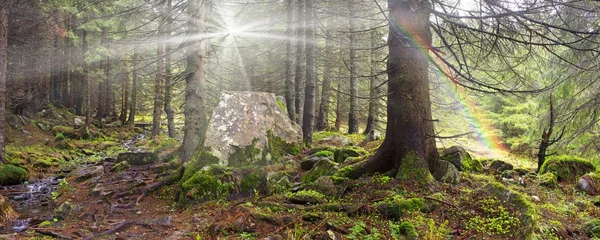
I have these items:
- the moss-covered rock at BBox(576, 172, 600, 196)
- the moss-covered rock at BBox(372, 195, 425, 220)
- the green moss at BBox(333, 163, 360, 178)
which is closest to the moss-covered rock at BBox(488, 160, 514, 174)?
the moss-covered rock at BBox(576, 172, 600, 196)

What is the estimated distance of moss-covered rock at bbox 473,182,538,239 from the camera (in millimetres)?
4102

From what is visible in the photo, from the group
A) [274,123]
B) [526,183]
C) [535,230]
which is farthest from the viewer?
[274,123]

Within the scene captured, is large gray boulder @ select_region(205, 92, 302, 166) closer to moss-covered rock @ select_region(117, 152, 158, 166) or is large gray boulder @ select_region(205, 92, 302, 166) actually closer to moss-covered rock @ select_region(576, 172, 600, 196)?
moss-covered rock @ select_region(117, 152, 158, 166)

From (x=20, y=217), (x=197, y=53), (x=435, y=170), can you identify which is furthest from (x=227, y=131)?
(x=435, y=170)

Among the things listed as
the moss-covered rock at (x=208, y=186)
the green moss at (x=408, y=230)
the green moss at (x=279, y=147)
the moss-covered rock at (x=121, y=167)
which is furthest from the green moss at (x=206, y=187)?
the moss-covered rock at (x=121, y=167)

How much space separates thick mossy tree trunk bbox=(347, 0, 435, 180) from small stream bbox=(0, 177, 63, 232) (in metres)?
5.87

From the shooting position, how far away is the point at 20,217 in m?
6.09

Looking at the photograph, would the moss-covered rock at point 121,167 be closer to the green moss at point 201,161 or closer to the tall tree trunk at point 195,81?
the tall tree trunk at point 195,81

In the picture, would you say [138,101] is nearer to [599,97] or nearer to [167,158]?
[167,158]

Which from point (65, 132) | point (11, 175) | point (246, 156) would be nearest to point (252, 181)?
point (246, 156)

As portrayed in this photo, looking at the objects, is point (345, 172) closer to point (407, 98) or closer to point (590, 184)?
point (407, 98)

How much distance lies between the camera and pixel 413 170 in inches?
223

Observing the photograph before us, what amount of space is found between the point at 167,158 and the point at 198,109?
2.98 m

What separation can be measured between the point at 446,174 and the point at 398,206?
181cm
